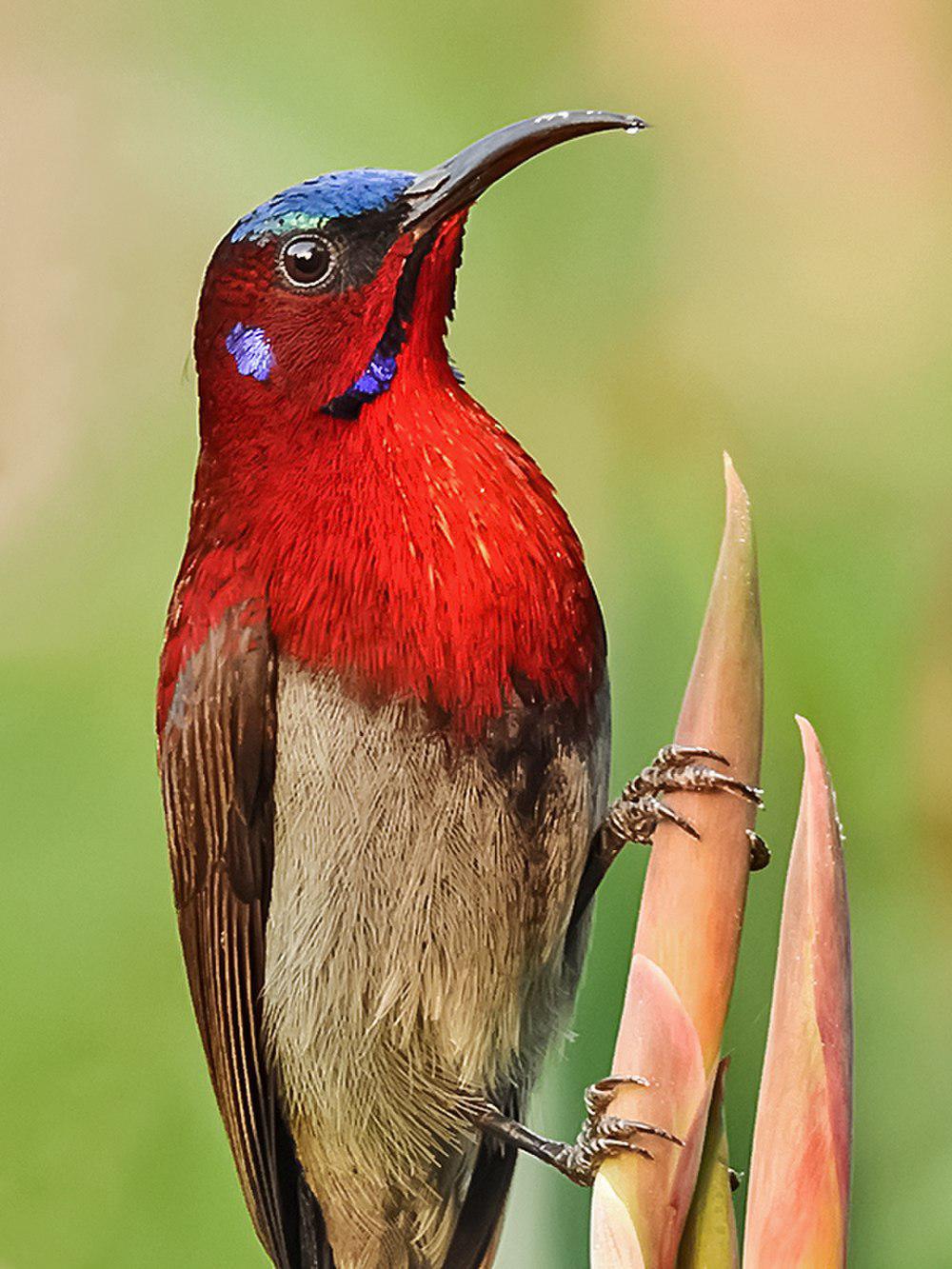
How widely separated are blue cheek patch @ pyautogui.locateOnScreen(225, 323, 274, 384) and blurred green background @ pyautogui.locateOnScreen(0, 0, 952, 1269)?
0.19ft

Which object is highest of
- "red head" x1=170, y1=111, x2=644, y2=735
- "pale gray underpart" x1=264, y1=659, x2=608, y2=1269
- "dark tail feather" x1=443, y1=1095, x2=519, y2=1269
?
"red head" x1=170, y1=111, x2=644, y2=735

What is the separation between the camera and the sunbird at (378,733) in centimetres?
74

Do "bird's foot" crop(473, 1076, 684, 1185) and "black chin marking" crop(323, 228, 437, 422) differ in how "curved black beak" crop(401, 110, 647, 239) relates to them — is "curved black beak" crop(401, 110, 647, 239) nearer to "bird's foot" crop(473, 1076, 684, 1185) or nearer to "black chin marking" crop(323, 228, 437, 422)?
"black chin marking" crop(323, 228, 437, 422)

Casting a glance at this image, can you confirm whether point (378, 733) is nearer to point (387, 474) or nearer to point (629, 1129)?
point (387, 474)

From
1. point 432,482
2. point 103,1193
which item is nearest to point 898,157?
point 432,482

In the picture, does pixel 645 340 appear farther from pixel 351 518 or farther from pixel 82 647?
pixel 82 647

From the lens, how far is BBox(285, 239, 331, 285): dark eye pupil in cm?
74

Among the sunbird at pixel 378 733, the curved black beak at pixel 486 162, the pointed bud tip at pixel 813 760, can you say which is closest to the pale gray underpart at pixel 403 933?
the sunbird at pixel 378 733

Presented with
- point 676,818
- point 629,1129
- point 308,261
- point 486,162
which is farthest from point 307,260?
point 629,1129

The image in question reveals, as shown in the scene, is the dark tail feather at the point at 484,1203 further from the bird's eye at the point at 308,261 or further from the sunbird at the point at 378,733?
the bird's eye at the point at 308,261

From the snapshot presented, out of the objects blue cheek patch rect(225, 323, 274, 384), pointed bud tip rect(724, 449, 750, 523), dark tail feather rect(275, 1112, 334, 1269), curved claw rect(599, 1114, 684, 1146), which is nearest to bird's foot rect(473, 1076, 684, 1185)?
curved claw rect(599, 1114, 684, 1146)

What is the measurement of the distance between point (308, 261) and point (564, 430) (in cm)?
18

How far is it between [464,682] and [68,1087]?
354 millimetres

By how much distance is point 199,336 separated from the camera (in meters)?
0.80
